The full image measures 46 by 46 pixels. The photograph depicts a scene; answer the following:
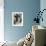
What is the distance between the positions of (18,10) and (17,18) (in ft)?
1.04

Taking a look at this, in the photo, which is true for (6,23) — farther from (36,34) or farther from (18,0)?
(36,34)

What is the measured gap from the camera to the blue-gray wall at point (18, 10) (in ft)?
16.9

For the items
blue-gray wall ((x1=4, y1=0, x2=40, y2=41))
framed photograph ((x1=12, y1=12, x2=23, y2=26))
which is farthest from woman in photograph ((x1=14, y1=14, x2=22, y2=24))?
blue-gray wall ((x1=4, y1=0, x2=40, y2=41))

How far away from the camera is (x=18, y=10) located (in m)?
5.16

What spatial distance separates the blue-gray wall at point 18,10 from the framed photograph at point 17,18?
12cm

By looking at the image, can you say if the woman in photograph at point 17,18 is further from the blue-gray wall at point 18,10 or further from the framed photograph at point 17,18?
the blue-gray wall at point 18,10

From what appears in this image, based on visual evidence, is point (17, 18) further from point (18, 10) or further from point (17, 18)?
point (18, 10)

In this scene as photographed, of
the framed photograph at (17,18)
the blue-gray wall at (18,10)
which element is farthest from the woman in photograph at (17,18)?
the blue-gray wall at (18,10)

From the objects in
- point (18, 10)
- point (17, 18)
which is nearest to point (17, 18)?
point (17, 18)

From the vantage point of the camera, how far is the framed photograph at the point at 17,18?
5.18m

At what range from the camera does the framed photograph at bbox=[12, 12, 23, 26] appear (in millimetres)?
5184

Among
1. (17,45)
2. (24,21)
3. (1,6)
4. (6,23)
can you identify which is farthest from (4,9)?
(17,45)

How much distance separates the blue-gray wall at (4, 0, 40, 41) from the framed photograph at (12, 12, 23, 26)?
0.12m

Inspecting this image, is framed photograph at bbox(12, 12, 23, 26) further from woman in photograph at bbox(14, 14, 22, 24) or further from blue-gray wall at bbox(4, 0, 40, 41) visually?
blue-gray wall at bbox(4, 0, 40, 41)
